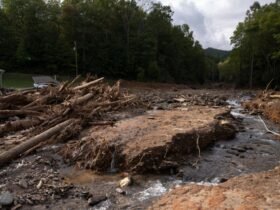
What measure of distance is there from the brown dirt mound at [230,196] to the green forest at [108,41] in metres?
38.0

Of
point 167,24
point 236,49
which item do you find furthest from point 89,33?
point 236,49

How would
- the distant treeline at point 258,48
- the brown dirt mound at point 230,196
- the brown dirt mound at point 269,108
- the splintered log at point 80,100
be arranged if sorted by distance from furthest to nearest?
the distant treeline at point 258,48 → the brown dirt mound at point 269,108 → the splintered log at point 80,100 → the brown dirt mound at point 230,196

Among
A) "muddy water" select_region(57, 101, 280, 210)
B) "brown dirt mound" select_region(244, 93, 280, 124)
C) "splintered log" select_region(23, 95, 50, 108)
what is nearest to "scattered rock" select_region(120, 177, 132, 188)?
"muddy water" select_region(57, 101, 280, 210)

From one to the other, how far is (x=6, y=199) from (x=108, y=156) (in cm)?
279

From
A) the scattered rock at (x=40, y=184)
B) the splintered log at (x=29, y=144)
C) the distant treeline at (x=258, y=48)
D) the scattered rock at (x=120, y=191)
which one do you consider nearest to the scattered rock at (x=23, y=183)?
the scattered rock at (x=40, y=184)

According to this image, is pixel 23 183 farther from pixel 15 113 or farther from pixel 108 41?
pixel 108 41

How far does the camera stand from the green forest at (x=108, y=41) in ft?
148

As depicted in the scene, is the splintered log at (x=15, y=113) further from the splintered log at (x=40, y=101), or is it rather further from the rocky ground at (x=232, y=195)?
the rocky ground at (x=232, y=195)

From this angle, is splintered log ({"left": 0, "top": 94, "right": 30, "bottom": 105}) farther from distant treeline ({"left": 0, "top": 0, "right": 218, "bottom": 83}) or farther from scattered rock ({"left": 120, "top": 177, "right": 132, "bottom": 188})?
distant treeline ({"left": 0, "top": 0, "right": 218, "bottom": 83})

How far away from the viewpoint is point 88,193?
7.11 metres

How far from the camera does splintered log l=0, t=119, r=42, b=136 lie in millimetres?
11820

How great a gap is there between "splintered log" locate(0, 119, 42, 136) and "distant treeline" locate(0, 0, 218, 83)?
3158 centimetres

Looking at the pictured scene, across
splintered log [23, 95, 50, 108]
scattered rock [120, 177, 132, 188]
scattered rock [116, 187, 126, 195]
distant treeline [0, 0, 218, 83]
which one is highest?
distant treeline [0, 0, 218, 83]

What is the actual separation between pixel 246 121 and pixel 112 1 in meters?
39.5
